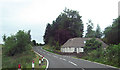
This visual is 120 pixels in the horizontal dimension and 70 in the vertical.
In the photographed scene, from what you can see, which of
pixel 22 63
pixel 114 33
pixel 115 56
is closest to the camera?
pixel 115 56

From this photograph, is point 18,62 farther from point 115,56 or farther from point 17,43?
point 17,43

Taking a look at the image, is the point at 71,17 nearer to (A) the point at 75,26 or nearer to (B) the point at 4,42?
(A) the point at 75,26

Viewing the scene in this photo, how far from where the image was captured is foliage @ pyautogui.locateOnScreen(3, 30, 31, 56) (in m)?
43.0

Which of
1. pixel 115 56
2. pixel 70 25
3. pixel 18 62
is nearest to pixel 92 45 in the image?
pixel 18 62

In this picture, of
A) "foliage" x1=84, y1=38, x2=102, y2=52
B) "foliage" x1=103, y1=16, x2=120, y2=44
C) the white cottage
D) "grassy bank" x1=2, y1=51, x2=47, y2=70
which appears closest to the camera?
"grassy bank" x1=2, y1=51, x2=47, y2=70

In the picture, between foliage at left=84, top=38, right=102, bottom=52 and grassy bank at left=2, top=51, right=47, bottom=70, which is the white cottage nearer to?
foliage at left=84, top=38, right=102, bottom=52

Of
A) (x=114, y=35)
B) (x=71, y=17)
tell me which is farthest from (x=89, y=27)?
(x=114, y=35)

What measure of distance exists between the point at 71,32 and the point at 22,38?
44740mm

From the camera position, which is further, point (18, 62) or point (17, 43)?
point (17, 43)

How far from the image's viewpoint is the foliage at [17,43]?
43031 millimetres

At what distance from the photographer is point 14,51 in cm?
4506

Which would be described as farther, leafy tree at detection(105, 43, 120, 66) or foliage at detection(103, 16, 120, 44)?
foliage at detection(103, 16, 120, 44)

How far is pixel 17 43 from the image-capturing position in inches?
1709

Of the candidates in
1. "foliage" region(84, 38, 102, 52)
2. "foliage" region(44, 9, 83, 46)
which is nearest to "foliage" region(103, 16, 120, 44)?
"foliage" region(84, 38, 102, 52)
